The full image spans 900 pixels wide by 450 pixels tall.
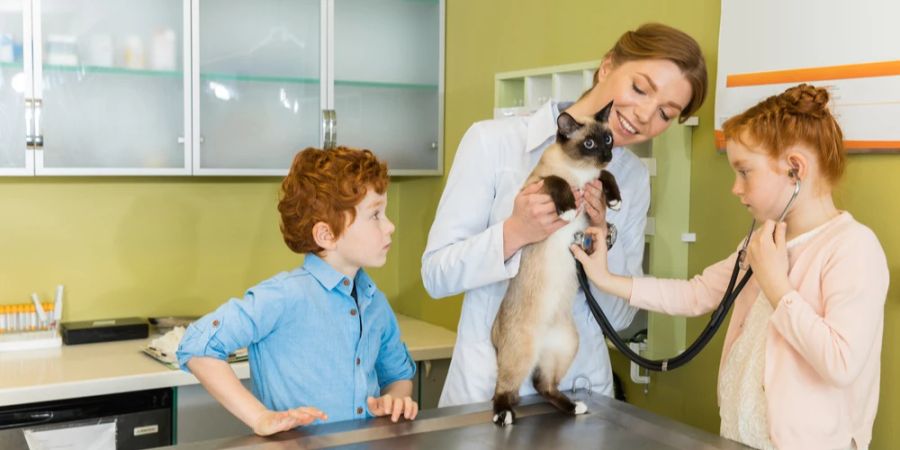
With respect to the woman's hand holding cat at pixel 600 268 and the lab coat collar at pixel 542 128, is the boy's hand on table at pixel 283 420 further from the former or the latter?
the lab coat collar at pixel 542 128

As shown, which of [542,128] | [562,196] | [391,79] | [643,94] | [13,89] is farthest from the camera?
[391,79]

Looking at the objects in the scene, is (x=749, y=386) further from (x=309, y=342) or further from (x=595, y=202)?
(x=309, y=342)

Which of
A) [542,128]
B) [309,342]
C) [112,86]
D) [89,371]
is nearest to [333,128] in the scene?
[112,86]

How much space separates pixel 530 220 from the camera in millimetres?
1522

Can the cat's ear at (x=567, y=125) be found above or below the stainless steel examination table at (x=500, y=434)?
above

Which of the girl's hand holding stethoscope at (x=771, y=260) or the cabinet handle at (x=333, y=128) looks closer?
the girl's hand holding stethoscope at (x=771, y=260)

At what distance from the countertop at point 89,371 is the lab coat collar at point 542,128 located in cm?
123

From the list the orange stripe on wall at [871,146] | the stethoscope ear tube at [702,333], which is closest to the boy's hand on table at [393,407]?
the stethoscope ear tube at [702,333]

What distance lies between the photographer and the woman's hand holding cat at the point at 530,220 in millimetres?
1507

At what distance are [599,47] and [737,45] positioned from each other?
54cm

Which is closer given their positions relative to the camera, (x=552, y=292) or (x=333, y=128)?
(x=552, y=292)

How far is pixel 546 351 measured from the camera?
63.1 inches

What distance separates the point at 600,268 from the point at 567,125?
0.29 m

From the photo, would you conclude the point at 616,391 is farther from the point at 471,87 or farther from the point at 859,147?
the point at 471,87
